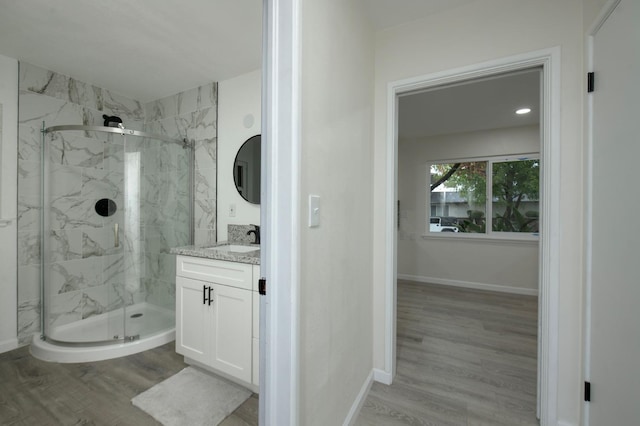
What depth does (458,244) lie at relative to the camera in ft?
14.8

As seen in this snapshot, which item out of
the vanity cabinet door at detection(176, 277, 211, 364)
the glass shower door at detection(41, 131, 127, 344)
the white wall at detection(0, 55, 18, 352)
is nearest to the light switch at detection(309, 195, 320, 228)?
the vanity cabinet door at detection(176, 277, 211, 364)

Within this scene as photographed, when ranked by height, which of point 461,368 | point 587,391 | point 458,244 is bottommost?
point 461,368

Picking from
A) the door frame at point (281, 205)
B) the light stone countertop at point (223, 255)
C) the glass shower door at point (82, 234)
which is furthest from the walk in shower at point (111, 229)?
the door frame at point (281, 205)

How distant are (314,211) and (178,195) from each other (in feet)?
7.63

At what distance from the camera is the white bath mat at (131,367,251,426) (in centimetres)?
157

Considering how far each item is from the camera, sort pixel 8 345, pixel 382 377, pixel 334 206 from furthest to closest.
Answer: pixel 8 345 → pixel 382 377 → pixel 334 206

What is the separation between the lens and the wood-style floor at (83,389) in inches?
61.4

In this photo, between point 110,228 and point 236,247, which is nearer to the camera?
point 236,247

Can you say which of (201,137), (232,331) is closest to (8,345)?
(232,331)

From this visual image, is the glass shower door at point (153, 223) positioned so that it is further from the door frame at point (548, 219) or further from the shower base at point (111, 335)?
the door frame at point (548, 219)

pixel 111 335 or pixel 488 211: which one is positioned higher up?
pixel 488 211

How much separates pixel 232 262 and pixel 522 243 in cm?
429

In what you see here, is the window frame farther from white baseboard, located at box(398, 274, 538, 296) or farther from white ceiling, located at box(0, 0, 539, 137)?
white ceiling, located at box(0, 0, 539, 137)

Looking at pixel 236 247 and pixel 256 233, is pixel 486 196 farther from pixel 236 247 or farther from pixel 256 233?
pixel 236 247
